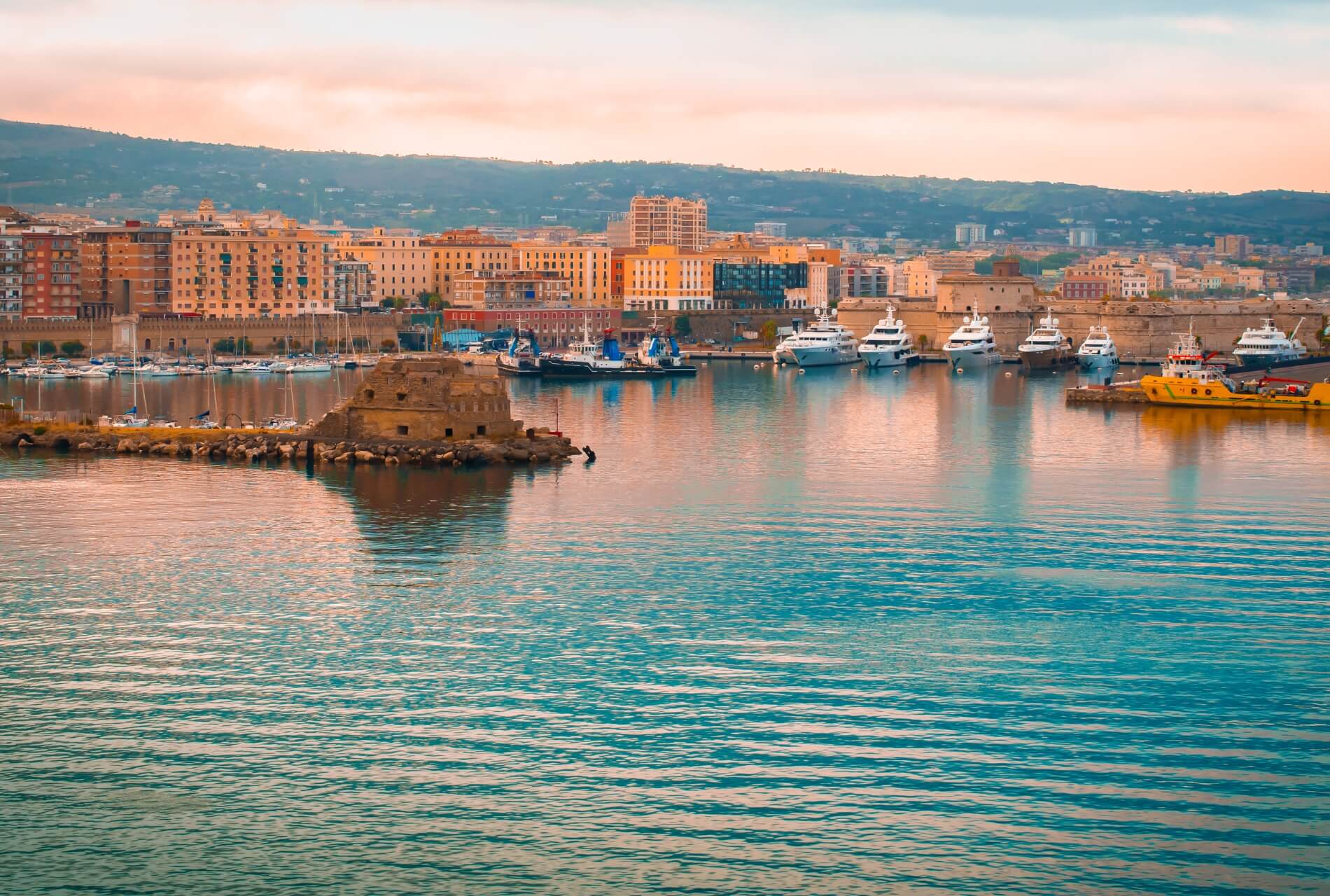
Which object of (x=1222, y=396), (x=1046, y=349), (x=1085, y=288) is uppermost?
(x=1085, y=288)

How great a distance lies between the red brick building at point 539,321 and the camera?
231ft

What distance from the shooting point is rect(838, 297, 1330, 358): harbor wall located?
64.2 m

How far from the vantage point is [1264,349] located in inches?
2263

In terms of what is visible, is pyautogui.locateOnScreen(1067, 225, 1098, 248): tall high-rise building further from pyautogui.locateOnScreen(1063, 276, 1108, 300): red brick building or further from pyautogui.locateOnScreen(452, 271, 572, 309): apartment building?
pyautogui.locateOnScreen(452, 271, 572, 309): apartment building

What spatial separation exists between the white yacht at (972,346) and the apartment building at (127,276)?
2790cm

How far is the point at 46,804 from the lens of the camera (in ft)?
36.1

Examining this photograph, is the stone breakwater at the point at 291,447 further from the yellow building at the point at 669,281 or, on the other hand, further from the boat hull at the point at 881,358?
the yellow building at the point at 669,281

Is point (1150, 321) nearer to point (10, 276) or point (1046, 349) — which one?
point (1046, 349)

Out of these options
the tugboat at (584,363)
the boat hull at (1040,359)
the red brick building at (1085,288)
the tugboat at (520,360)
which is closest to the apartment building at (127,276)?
the tugboat at (520,360)


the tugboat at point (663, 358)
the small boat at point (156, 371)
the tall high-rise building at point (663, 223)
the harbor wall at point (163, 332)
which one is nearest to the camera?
the small boat at point (156, 371)

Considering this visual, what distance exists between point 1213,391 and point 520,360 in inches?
877

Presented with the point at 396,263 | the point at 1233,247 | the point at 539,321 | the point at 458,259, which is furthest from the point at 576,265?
the point at 1233,247

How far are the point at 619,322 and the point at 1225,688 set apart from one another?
6192 centimetres

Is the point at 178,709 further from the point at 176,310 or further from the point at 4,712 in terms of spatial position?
the point at 176,310
